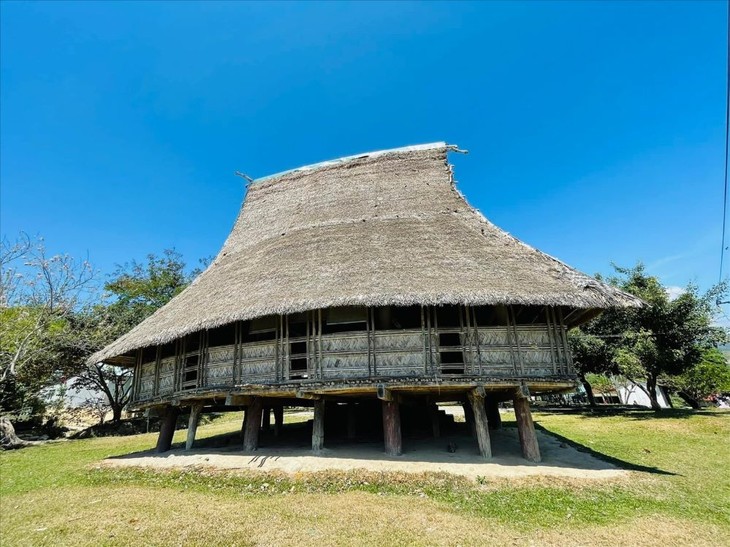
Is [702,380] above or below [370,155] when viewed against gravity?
below

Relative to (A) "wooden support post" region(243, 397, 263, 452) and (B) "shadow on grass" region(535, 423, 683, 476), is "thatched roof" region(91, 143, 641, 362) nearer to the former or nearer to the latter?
(A) "wooden support post" region(243, 397, 263, 452)

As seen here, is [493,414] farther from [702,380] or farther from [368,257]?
[702,380]

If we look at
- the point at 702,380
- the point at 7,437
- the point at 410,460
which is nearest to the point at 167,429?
the point at 410,460

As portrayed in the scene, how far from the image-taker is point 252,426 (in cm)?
1180

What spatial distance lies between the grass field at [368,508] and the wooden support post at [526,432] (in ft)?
4.86

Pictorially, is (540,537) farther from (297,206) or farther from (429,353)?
(297,206)

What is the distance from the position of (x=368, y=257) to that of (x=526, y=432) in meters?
6.04

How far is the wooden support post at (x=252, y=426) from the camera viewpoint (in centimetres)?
1159

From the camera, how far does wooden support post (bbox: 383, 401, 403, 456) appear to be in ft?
33.7

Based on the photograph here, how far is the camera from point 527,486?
8422 mm

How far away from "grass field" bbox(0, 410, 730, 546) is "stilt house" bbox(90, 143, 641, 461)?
1.89 metres

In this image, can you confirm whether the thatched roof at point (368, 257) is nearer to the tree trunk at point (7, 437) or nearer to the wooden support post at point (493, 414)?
the wooden support post at point (493, 414)

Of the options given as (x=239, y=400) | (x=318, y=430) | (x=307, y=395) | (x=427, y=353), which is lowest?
(x=318, y=430)

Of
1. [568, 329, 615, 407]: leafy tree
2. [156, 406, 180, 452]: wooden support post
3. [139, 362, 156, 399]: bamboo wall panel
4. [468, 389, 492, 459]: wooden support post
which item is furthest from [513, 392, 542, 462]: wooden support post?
[568, 329, 615, 407]: leafy tree
